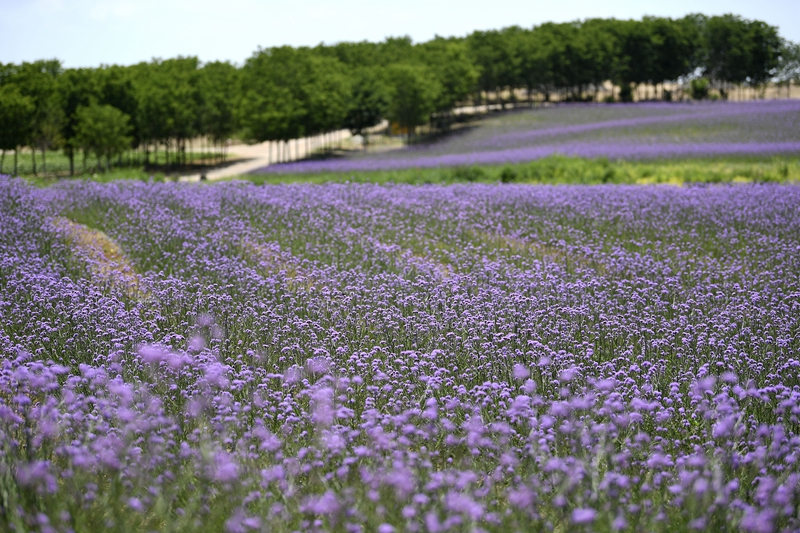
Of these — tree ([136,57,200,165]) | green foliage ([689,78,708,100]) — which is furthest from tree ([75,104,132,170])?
green foliage ([689,78,708,100])

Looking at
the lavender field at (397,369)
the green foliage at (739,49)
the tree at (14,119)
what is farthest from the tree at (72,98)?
the green foliage at (739,49)

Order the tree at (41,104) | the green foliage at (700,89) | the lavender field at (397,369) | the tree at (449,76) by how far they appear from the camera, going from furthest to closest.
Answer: the green foliage at (700,89) → the tree at (449,76) → the tree at (41,104) → the lavender field at (397,369)

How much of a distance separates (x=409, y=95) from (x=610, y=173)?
32.7 metres

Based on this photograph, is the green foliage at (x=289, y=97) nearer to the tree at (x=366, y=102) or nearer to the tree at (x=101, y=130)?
the tree at (x=366, y=102)

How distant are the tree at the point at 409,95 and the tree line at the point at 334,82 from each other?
0.10 m

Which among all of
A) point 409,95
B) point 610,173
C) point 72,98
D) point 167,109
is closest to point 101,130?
point 167,109

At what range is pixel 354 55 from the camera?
75.5 metres

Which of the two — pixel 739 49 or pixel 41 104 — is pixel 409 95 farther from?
pixel 739 49

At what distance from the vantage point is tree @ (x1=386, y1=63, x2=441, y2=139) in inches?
1999

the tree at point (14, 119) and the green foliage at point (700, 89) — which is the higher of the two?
the green foliage at point (700, 89)

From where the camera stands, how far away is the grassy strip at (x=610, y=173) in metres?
19.0

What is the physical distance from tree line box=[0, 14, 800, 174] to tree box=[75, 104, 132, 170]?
3.1 inches

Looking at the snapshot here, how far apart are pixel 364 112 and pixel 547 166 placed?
99.7 ft

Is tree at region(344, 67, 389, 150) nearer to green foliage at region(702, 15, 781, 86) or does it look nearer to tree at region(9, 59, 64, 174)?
tree at region(9, 59, 64, 174)
